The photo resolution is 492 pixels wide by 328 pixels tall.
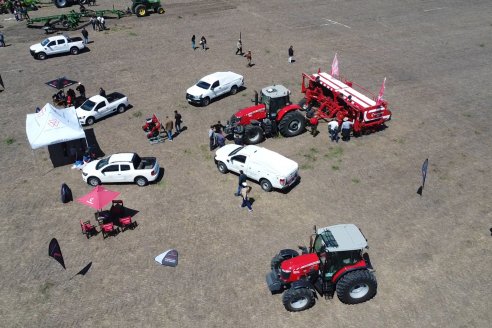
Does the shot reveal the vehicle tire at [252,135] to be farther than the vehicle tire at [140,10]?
No

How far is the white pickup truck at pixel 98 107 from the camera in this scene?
25.2 metres

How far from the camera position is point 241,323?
1377 cm

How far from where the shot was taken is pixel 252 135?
75.0 ft

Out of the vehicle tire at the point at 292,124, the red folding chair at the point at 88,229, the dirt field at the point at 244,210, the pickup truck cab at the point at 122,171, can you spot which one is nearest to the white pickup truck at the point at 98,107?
the dirt field at the point at 244,210

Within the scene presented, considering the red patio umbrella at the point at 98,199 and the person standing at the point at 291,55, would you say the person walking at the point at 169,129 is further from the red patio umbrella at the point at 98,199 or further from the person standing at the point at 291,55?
the person standing at the point at 291,55

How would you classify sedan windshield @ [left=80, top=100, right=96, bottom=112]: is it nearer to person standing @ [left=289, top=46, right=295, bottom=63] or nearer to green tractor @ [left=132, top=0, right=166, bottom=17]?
person standing @ [left=289, top=46, right=295, bottom=63]

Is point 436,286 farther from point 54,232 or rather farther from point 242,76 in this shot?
point 242,76

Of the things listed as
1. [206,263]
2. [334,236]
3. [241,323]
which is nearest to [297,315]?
[241,323]

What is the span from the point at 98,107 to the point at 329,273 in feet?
59.6

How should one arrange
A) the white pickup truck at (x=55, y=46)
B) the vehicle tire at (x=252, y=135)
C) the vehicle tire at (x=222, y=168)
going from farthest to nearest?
the white pickup truck at (x=55, y=46), the vehicle tire at (x=252, y=135), the vehicle tire at (x=222, y=168)

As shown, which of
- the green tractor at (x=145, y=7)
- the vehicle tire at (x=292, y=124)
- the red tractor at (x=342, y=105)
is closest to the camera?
the vehicle tire at (x=292, y=124)

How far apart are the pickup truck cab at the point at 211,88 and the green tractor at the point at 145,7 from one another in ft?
67.2

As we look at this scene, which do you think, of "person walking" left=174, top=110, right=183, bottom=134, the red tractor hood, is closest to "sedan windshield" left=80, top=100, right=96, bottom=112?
"person walking" left=174, top=110, right=183, bottom=134

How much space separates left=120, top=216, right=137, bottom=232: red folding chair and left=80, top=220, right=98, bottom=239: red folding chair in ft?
3.65
